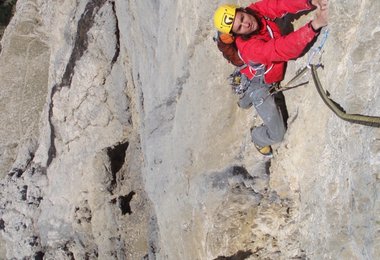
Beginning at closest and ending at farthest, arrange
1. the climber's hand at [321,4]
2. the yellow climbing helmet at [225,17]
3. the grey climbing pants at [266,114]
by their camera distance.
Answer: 1. the climber's hand at [321,4]
2. the yellow climbing helmet at [225,17]
3. the grey climbing pants at [266,114]

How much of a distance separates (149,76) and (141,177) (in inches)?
64.9

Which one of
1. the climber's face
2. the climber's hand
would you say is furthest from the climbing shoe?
the climber's hand

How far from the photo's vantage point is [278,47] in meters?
4.53

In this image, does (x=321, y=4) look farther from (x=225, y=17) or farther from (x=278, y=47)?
(x=225, y=17)

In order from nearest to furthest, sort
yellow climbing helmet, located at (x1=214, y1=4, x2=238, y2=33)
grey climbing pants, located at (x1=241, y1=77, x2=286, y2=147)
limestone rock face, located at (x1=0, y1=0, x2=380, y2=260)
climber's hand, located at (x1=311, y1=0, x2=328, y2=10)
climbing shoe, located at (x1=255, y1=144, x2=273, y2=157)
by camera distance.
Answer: limestone rock face, located at (x1=0, y1=0, x2=380, y2=260)
climber's hand, located at (x1=311, y1=0, x2=328, y2=10)
yellow climbing helmet, located at (x1=214, y1=4, x2=238, y2=33)
grey climbing pants, located at (x1=241, y1=77, x2=286, y2=147)
climbing shoe, located at (x1=255, y1=144, x2=273, y2=157)

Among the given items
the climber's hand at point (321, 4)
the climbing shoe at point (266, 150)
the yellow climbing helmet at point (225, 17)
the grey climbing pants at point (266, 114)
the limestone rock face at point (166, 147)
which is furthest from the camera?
the climbing shoe at point (266, 150)

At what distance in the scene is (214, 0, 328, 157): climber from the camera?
4395 millimetres

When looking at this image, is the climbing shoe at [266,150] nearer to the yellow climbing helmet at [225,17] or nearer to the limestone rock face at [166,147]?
the limestone rock face at [166,147]

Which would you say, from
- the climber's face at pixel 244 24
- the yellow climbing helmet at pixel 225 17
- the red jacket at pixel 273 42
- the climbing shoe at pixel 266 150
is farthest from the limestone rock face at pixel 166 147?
the yellow climbing helmet at pixel 225 17

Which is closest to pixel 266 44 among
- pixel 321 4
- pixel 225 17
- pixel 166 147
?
pixel 225 17

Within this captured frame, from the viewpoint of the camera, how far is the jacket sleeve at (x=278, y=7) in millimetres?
4656

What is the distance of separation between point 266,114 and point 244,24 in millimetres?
950

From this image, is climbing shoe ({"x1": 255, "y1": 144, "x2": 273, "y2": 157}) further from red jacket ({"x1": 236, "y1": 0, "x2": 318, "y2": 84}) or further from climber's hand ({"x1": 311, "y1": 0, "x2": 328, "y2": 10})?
climber's hand ({"x1": 311, "y1": 0, "x2": 328, "y2": 10})

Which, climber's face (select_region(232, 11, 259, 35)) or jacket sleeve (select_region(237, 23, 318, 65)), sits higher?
climber's face (select_region(232, 11, 259, 35))
